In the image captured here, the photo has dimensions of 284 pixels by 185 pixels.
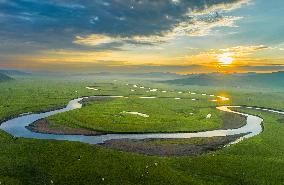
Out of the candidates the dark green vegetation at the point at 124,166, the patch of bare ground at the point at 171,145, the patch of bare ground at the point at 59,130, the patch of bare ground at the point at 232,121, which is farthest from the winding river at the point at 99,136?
the dark green vegetation at the point at 124,166

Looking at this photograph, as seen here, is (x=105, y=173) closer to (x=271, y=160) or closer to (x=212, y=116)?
(x=271, y=160)

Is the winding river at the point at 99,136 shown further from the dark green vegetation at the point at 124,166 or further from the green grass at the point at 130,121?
the dark green vegetation at the point at 124,166

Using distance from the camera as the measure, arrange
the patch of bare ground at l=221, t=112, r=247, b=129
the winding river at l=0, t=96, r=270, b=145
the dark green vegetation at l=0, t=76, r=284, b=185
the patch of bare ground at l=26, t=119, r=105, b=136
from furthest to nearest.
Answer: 1. the patch of bare ground at l=221, t=112, r=247, b=129
2. the patch of bare ground at l=26, t=119, r=105, b=136
3. the winding river at l=0, t=96, r=270, b=145
4. the dark green vegetation at l=0, t=76, r=284, b=185

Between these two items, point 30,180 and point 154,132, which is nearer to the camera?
point 30,180

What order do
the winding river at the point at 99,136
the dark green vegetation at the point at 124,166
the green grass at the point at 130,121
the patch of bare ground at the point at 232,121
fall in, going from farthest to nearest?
the patch of bare ground at the point at 232,121 < the green grass at the point at 130,121 < the winding river at the point at 99,136 < the dark green vegetation at the point at 124,166

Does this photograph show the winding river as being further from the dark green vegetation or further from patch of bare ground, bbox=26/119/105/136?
the dark green vegetation

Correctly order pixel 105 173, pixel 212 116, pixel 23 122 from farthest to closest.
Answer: pixel 212 116 → pixel 23 122 → pixel 105 173

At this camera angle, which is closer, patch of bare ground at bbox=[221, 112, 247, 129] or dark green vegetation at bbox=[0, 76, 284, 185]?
dark green vegetation at bbox=[0, 76, 284, 185]

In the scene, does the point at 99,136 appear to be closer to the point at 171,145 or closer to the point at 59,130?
the point at 59,130

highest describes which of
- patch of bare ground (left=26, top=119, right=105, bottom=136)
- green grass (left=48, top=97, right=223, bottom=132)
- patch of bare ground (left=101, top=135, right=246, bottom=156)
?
green grass (left=48, top=97, right=223, bottom=132)

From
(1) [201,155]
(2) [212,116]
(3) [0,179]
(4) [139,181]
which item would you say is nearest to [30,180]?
(3) [0,179]

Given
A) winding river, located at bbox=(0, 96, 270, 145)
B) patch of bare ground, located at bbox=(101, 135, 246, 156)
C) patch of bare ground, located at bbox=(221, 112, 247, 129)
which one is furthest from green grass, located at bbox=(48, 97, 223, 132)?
patch of bare ground, located at bbox=(101, 135, 246, 156)
